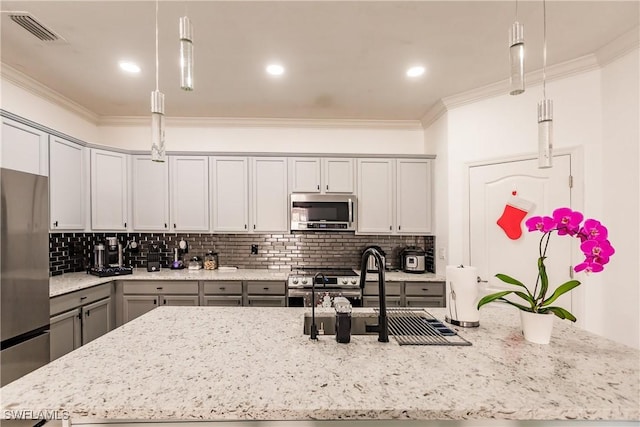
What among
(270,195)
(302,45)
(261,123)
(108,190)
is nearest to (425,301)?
(270,195)

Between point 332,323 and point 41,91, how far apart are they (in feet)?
12.1

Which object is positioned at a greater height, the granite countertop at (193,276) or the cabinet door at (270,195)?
the cabinet door at (270,195)

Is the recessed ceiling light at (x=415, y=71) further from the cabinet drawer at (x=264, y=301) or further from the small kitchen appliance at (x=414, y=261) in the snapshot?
the cabinet drawer at (x=264, y=301)

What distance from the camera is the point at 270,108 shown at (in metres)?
3.78

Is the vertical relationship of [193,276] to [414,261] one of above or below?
below

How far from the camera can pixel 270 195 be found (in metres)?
3.91

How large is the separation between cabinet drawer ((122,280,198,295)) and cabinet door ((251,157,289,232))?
965 millimetres

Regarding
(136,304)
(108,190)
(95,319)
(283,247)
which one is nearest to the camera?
(95,319)

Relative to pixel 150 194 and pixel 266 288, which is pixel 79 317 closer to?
pixel 150 194

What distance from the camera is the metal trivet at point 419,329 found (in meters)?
1.42

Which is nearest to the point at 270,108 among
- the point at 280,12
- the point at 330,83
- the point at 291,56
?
the point at 330,83

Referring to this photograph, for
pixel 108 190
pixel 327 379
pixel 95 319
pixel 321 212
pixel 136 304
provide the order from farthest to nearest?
pixel 321 212 < pixel 108 190 < pixel 136 304 < pixel 95 319 < pixel 327 379

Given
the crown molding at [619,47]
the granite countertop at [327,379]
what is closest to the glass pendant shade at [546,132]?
the granite countertop at [327,379]

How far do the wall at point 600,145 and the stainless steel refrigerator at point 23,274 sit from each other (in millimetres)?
3773
